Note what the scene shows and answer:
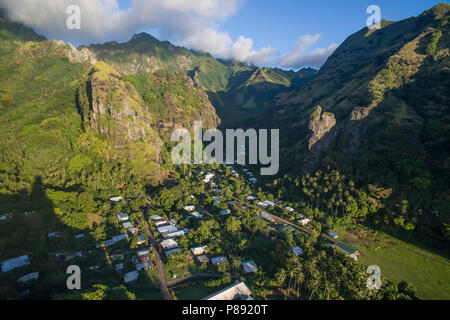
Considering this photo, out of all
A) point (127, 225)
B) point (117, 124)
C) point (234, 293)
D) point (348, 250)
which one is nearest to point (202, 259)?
point (234, 293)

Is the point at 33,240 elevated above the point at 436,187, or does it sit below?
below

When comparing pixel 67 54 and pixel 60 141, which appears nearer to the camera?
pixel 60 141

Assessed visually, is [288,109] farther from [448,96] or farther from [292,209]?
[292,209]

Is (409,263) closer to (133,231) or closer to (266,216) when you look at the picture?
(266,216)

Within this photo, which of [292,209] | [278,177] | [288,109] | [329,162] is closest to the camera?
[292,209]

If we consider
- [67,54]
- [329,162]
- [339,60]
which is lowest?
[329,162]

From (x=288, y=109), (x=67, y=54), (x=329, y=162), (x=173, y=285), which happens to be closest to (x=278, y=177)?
(x=329, y=162)

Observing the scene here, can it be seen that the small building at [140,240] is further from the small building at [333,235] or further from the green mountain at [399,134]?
the green mountain at [399,134]
